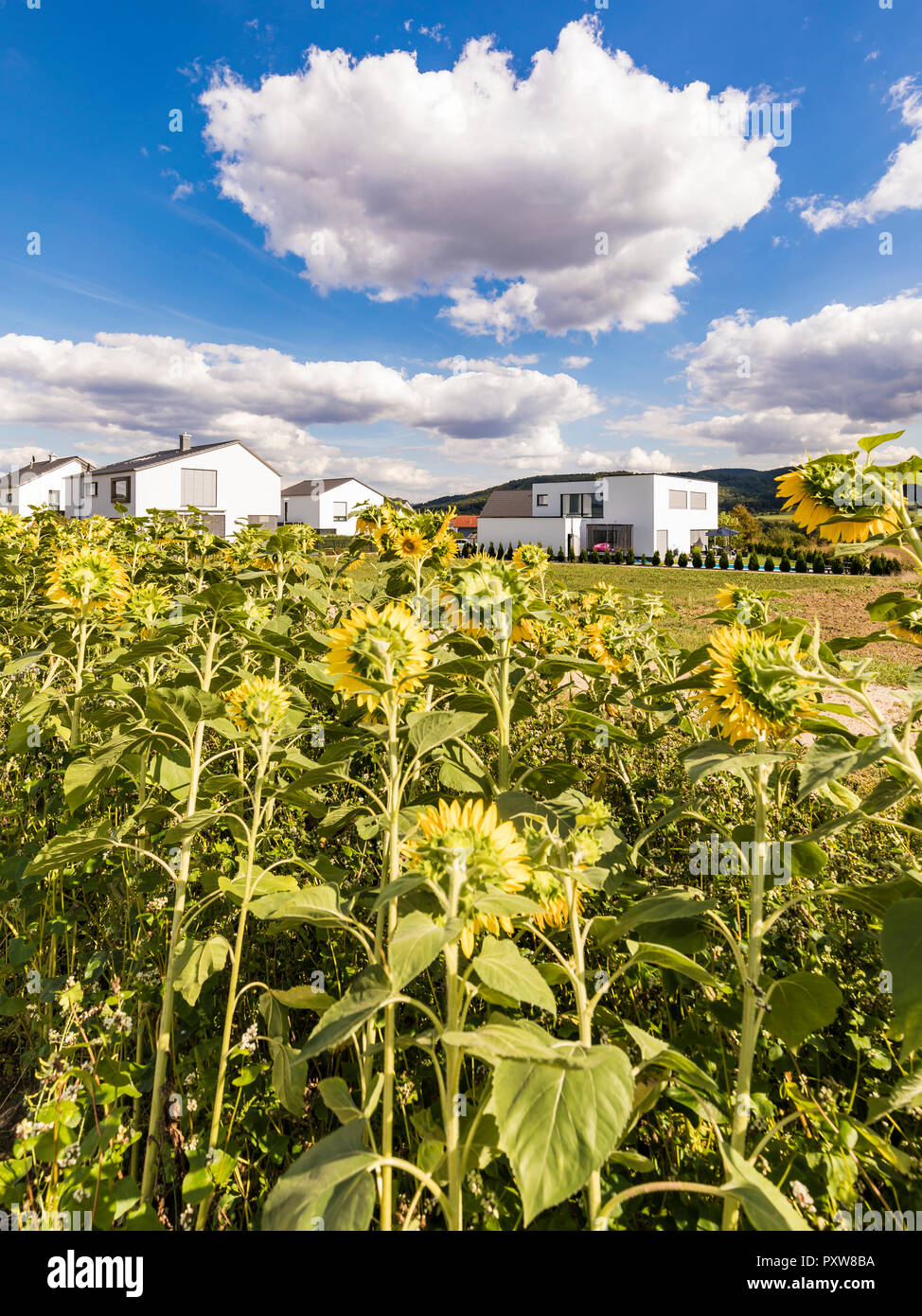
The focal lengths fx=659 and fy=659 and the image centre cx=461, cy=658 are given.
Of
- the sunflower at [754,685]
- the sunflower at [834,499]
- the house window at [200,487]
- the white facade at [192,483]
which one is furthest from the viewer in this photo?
the house window at [200,487]

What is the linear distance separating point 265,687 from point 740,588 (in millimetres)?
1588

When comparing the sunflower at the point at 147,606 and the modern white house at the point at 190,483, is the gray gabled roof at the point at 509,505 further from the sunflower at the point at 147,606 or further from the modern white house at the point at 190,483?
the sunflower at the point at 147,606

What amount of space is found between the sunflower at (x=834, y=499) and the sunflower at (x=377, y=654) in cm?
111

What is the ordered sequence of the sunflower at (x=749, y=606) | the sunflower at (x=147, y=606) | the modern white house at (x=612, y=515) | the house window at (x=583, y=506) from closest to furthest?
the sunflower at (x=749, y=606)
the sunflower at (x=147, y=606)
the modern white house at (x=612, y=515)
the house window at (x=583, y=506)

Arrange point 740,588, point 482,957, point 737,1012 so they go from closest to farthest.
Answer: point 482,957 < point 737,1012 < point 740,588

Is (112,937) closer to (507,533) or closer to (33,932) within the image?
(33,932)

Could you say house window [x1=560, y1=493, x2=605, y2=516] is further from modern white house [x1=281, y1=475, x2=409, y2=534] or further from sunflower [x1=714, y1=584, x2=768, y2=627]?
sunflower [x1=714, y1=584, x2=768, y2=627]

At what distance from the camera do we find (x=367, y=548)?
4141mm

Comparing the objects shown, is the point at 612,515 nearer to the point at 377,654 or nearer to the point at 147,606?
the point at 147,606

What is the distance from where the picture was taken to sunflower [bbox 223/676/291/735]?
1766 mm

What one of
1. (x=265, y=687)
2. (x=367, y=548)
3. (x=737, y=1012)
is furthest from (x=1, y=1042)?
(x=367, y=548)

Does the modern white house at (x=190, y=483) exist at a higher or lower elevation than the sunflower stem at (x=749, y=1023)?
higher

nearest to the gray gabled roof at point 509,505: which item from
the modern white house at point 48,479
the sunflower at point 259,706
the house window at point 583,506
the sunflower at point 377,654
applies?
the house window at point 583,506

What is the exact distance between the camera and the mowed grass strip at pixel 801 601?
835 cm
